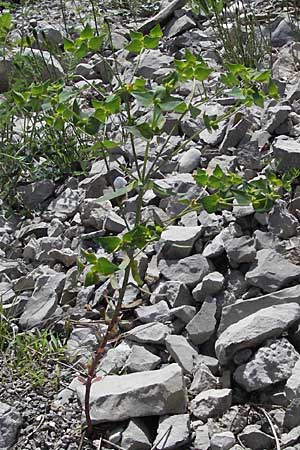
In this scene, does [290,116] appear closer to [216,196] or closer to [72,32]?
[216,196]

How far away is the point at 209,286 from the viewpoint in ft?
9.52

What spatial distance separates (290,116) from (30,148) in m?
1.15

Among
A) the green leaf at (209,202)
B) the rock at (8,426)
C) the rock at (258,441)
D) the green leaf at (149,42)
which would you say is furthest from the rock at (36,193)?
the rock at (258,441)

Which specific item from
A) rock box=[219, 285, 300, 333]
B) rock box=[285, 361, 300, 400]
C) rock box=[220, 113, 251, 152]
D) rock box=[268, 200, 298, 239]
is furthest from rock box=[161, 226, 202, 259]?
rock box=[285, 361, 300, 400]

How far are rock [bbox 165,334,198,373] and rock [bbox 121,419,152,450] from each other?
0.27 m

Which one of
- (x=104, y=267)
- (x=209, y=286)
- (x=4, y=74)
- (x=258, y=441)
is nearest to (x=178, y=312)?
(x=209, y=286)

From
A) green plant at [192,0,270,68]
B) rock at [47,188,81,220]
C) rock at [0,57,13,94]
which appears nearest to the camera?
rock at [47,188,81,220]

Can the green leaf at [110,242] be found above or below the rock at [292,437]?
above

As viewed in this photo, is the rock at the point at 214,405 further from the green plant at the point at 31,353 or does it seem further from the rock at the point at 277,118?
the rock at the point at 277,118

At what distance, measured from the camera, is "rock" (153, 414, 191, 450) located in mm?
2432

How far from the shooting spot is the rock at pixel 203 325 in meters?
2.79

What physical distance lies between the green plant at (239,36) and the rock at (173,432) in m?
2.07

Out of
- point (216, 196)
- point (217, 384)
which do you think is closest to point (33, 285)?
point (217, 384)

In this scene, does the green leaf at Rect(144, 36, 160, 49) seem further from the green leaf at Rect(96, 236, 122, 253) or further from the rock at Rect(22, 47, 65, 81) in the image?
the rock at Rect(22, 47, 65, 81)
